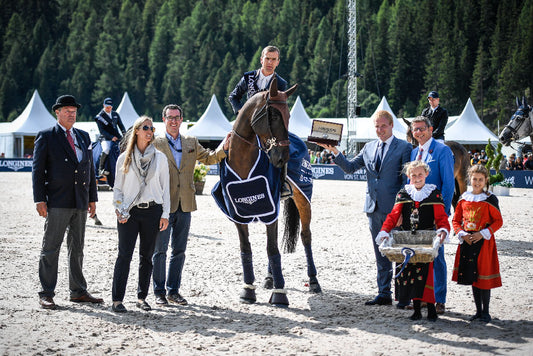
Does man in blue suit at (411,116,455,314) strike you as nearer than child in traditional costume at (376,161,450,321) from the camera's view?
No

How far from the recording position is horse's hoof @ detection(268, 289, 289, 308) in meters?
6.10

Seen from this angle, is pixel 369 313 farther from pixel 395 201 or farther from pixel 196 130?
pixel 196 130

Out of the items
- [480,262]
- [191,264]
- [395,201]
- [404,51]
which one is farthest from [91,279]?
[404,51]

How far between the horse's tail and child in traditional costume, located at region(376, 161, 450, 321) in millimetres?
2277

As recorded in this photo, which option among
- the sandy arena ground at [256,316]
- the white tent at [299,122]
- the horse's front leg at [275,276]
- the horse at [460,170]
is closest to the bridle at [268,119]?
the horse's front leg at [275,276]

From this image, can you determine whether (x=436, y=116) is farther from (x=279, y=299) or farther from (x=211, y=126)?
(x=211, y=126)

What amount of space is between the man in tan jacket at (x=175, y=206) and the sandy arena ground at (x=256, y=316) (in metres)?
0.30

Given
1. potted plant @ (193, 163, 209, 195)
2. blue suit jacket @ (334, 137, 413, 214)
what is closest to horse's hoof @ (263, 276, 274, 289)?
blue suit jacket @ (334, 137, 413, 214)

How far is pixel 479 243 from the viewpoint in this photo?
555 cm

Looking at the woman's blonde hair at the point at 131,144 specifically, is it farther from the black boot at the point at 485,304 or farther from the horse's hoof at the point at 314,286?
the black boot at the point at 485,304

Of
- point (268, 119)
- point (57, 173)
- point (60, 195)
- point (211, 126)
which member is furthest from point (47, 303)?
point (211, 126)

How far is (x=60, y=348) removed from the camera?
462cm

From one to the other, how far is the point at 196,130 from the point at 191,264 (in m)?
30.0

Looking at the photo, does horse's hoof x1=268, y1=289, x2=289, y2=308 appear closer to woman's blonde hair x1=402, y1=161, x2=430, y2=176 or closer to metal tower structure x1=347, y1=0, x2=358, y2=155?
woman's blonde hair x1=402, y1=161, x2=430, y2=176
